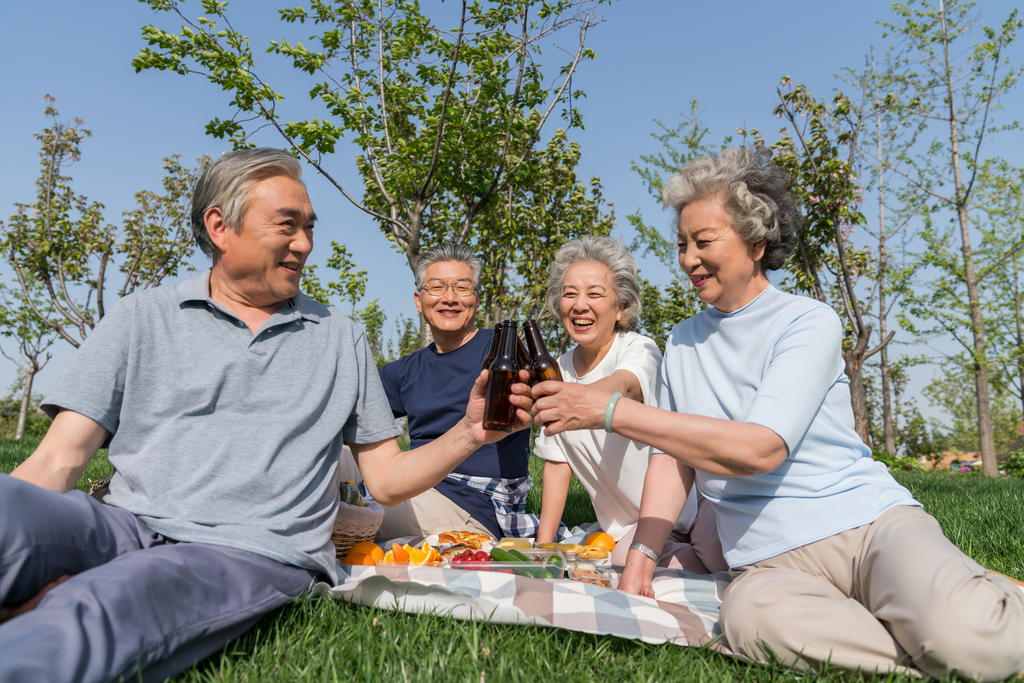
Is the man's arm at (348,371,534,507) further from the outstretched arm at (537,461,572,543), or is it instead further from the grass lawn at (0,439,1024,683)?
the outstretched arm at (537,461,572,543)

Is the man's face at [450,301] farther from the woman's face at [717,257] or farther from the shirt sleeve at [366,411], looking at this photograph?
the woman's face at [717,257]

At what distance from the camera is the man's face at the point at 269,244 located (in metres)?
2.71

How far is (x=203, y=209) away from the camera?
2785 millimetres

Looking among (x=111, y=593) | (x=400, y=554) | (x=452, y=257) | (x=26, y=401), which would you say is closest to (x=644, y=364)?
(x=452, y=257)

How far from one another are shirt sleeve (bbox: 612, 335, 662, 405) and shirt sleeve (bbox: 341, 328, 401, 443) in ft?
4.98

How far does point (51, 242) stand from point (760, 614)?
1831 centimetres

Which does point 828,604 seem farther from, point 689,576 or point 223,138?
point 223,138

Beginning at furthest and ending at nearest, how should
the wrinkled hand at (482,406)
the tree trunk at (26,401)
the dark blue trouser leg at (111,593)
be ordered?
the tree trunk at (26,401) → the wrinkled hand at (482,406) → the dark blue trouser leg at (111,593)

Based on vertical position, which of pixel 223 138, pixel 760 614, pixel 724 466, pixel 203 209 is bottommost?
pixel 760 614

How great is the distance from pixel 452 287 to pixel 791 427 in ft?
8.49

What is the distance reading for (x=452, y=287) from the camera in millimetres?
4438

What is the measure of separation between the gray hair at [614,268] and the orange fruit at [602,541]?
135cm

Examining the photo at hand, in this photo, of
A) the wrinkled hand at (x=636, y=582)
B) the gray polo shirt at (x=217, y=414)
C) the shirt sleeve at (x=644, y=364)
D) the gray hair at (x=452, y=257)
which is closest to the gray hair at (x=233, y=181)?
the gray polo shirt at (x=217, y=414)

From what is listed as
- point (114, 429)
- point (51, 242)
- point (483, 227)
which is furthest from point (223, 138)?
point (51, 242)
